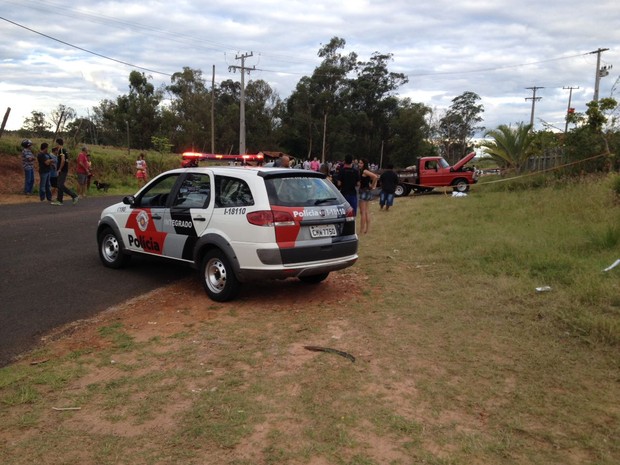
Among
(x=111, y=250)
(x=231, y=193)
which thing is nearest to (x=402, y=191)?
(x=111, y=250)

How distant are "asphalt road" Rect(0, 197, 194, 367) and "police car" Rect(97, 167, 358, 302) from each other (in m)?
0.64

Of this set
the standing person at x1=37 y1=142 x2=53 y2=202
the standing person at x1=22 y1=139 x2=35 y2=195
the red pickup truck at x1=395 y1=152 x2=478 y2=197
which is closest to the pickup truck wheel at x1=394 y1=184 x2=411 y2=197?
the red pickup truck at x1=395 y1=152 x2=478 y2=197

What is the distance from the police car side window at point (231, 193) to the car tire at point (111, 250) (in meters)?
2.20

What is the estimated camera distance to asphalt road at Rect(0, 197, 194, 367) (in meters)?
5.47

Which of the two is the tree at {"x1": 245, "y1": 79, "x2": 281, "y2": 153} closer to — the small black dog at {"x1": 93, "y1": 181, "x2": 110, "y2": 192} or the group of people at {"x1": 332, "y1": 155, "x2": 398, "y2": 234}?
the small black dog at {"x1": 93, "y1": 181, "x2": 110, "y2": 192}

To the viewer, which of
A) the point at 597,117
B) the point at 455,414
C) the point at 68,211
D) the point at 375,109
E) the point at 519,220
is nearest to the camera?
the point at 455,414

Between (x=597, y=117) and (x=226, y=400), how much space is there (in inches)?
685

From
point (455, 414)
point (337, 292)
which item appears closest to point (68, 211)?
point (337, 292)

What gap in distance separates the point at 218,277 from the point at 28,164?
14151 millimetres

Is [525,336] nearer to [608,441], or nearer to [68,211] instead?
[608,441]

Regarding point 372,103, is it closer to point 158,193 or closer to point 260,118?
point 260,118

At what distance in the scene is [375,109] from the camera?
64.9 metres

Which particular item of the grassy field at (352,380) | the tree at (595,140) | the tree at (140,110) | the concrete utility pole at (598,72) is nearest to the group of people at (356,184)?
the grassy field at (352,380)

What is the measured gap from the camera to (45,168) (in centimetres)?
1648
